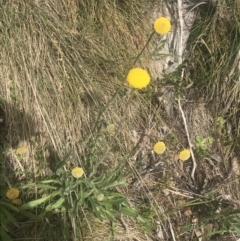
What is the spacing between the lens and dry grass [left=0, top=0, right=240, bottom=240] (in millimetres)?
1610

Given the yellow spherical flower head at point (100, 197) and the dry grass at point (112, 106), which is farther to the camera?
the dry grass at point (112, 106)

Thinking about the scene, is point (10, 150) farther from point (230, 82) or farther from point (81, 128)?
point (230, 82)

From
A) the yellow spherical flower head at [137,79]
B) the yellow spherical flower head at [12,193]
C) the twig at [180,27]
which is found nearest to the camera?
the yellow spherical flower head at [137,79]

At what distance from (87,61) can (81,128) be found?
0.29 meters

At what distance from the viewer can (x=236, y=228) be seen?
66.8 inches

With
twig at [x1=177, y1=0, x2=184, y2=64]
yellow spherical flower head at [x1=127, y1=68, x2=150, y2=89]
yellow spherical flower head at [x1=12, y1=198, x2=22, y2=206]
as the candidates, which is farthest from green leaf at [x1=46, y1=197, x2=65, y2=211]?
twig at [x1=177, y1=0, x2=184, y2=64]

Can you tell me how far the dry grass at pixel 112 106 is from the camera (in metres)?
1.61

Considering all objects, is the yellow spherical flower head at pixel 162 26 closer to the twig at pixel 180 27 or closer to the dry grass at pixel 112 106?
the dry grass at pixel 112 106

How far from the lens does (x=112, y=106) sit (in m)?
1.69

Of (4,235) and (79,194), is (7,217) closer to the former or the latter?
(4,235)

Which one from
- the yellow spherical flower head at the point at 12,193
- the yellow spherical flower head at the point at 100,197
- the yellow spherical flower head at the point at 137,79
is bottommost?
the yellow spherical flower head at the point at 100,197

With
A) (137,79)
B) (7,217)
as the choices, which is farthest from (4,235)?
(137,79)

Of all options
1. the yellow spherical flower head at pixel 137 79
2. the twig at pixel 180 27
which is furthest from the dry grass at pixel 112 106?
the yellow spherical flower head at pixel 137 79

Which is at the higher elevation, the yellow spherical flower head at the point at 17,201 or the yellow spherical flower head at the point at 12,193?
the yellow spherical flower head at the point at 12,193
